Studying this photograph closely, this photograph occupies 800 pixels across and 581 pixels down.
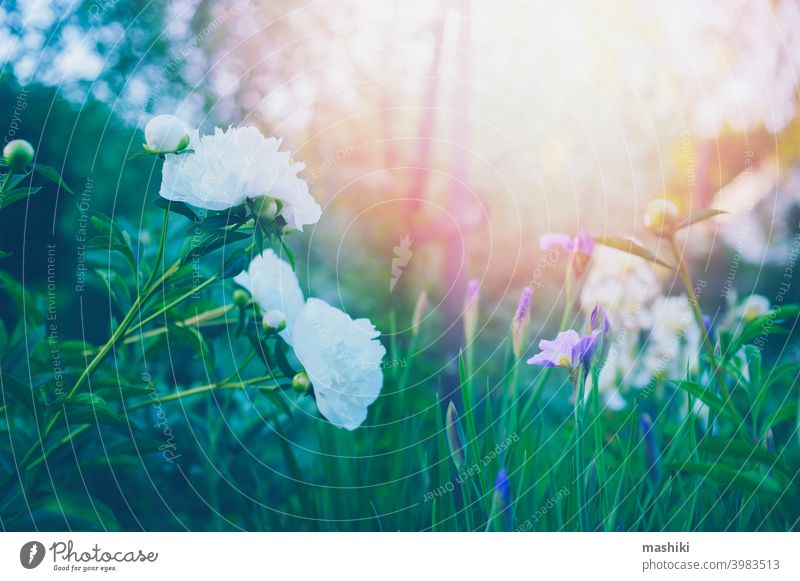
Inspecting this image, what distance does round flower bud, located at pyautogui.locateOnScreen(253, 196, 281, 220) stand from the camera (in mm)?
684

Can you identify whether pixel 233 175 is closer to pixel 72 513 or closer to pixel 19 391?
pixel 19 391

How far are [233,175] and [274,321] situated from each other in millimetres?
168

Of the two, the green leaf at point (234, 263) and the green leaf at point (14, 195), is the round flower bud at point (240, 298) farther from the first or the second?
the green leaf at point (14, 195)

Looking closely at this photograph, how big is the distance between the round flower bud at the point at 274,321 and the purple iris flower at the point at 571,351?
29cm

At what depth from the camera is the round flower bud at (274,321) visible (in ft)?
2.38

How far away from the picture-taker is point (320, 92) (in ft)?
2.85

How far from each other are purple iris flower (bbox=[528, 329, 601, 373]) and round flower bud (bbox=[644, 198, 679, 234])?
17 cm

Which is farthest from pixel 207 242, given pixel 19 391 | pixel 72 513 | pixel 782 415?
pixel 782 415

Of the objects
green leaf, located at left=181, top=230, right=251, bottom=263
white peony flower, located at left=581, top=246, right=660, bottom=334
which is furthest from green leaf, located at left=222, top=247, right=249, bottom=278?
white peony flower, located at left=581, top=246, right=660, bottom=334

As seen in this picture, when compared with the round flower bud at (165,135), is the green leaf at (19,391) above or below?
below

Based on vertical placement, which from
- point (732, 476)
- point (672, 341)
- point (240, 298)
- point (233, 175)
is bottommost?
point (732, 476)

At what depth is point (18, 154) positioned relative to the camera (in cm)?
69

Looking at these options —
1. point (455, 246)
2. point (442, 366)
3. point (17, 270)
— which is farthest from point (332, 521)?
point (17, 270)

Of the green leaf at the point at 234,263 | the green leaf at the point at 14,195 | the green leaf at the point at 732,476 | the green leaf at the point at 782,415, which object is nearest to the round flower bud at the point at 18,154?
the green leaf at the point at 14,195
